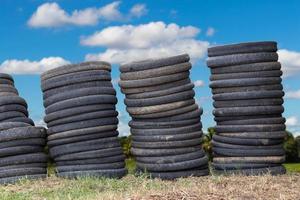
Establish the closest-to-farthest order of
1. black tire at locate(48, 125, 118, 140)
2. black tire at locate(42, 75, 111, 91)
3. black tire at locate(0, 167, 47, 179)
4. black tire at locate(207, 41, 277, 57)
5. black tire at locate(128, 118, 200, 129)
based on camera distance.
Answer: black tire at locate(128, 118, 200, 129) → black tire at locate(207, 41, 277, 57) → black tire at locate(48, 125, 118, 140) → black tire at locate(42, 75, 111, 91) → black tire at locate(0, 167, 47, 179)

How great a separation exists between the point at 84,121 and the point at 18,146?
123 centimetres

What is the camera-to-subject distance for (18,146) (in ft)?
34.3

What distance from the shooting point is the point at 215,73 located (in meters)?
10.0

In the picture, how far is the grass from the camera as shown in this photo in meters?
6.85

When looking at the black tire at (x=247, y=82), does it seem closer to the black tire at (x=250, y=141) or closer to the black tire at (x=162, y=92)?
the black tire at (x=162, y=92)

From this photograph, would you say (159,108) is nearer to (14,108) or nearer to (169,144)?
(169,144)

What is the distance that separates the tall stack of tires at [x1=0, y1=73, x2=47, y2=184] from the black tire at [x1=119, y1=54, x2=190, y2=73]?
188 cm

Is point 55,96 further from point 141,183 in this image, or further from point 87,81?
point 141,183

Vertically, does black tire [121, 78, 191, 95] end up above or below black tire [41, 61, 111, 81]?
below

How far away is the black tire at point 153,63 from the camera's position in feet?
31.7

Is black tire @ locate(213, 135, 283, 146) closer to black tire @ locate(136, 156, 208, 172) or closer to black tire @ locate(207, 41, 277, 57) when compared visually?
black tire @ locate(136, 156, 208, 172)

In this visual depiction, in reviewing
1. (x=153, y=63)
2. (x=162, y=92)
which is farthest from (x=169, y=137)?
(x=153, y=63)

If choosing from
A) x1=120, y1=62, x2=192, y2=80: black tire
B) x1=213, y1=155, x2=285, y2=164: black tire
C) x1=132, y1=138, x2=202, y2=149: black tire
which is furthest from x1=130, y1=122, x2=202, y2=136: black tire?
x1=120, y1=62, x2=192, y2=80: black tire

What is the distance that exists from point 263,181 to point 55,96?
3.52m
